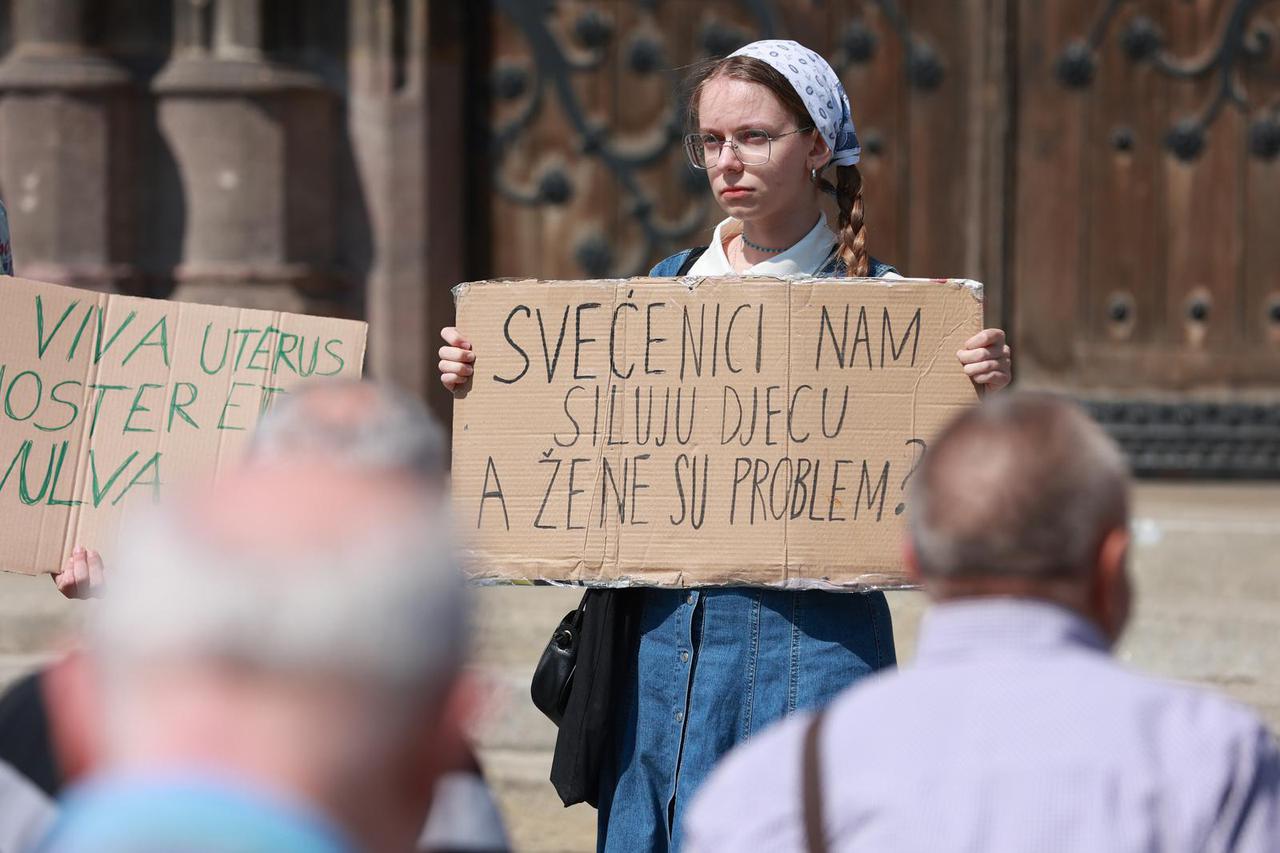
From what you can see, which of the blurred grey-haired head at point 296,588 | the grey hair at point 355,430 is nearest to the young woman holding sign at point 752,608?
the grey hair at point 355,430

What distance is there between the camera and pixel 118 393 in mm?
2654

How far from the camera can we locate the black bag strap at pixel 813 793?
53.8 inches

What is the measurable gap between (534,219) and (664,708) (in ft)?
12.8

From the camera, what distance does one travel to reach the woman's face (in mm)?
2598

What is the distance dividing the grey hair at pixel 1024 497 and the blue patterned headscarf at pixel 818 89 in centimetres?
126

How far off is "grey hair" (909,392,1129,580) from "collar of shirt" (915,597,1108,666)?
25mm

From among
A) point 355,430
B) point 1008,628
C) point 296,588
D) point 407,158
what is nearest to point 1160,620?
point 407,158

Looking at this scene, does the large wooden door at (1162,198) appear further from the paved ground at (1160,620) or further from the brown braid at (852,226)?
the brown braid at (852,226)

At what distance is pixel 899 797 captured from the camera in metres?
1.33

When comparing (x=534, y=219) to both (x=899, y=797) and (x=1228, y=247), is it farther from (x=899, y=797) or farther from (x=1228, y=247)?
(x=899, y=797)

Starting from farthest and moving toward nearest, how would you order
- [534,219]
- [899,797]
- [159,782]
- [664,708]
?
[534,219]
[664,708]
[899,797]
[159,782]

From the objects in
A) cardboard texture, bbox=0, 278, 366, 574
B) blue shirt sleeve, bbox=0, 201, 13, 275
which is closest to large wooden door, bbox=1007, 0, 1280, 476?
cardboard texture, bbox=0, 278, 366, 574

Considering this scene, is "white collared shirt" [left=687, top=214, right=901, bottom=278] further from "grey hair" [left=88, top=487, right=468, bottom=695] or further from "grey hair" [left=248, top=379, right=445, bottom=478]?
"grey hair" [left=88, top=487, right=468, bottom=695]

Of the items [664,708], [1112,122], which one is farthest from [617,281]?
[1112,122]
